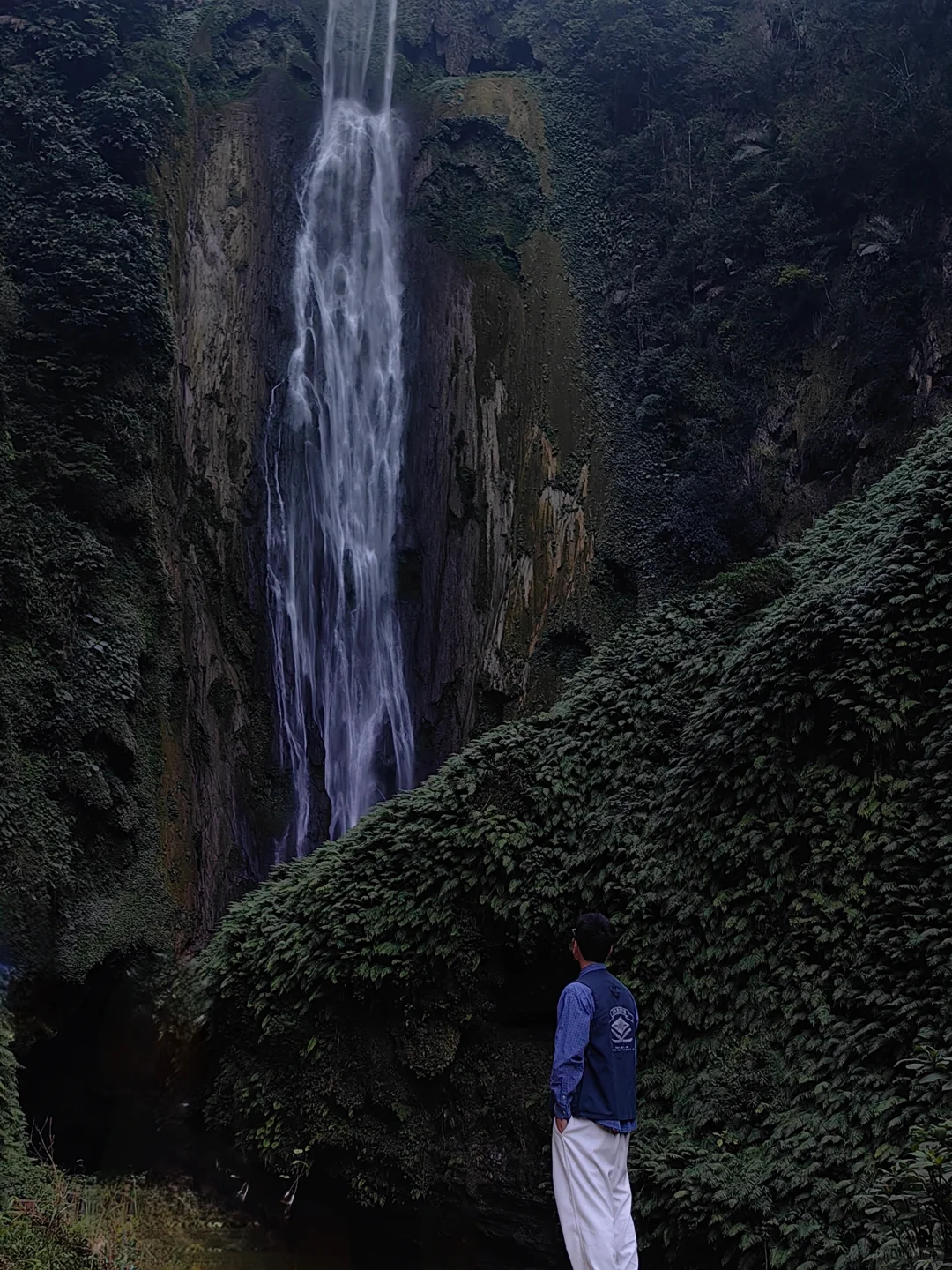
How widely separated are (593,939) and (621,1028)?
40cm

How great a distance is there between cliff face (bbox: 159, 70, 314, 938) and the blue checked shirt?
8169 mm

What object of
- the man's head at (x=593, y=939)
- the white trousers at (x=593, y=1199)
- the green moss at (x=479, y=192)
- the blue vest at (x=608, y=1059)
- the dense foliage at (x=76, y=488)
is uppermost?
the green moss at (x=479, y=192)

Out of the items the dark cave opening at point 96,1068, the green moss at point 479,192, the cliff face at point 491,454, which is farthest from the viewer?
the green moss at point 479,192

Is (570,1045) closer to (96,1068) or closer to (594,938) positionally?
(594,938)

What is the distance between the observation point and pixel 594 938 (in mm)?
4520

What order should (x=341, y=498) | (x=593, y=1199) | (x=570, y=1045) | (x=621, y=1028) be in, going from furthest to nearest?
1. (x=341, y=498)
2. (x=621, y=1028)
3. (x=570, y=1045)
4. (x=593, y=1199)

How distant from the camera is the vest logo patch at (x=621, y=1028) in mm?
4312

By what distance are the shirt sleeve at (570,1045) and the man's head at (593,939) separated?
0.20 m

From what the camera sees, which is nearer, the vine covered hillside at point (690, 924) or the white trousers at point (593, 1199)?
the white trousers at point (593, 1199)

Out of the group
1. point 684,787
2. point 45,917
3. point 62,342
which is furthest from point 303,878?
point 62,342

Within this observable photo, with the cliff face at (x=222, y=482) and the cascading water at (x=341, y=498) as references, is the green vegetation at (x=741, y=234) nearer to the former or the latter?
the cascading water at (x=341, y=498)

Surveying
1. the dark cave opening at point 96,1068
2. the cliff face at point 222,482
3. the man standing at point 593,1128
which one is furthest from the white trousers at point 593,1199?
the cliff face at point 222,482

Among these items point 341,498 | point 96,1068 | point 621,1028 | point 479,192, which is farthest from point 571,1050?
point 479,192

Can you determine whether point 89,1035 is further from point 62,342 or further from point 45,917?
point 62,342
